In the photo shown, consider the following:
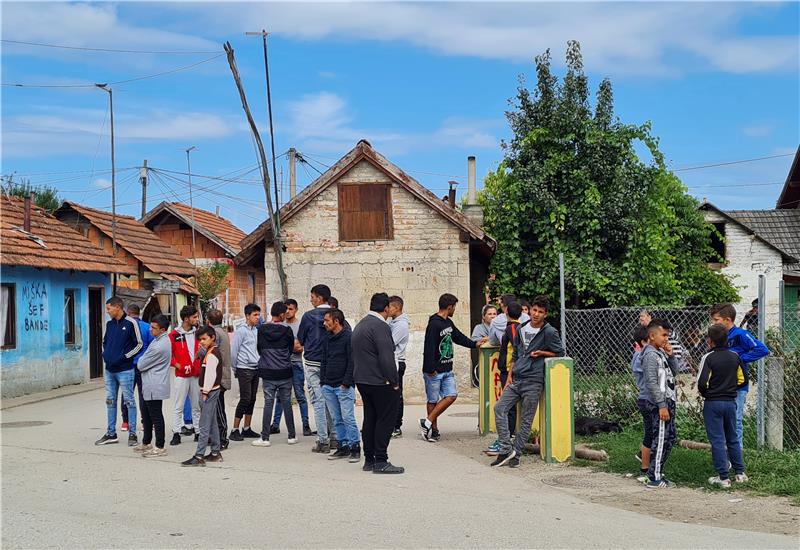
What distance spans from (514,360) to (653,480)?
7.75ft

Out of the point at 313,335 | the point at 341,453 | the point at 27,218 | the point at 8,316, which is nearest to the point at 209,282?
the point at 27,218

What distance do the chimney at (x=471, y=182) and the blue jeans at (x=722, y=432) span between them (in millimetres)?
18542

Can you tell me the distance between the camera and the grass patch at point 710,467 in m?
8.43

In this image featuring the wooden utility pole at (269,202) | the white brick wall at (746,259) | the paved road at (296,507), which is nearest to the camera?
the paved road at (296,507)

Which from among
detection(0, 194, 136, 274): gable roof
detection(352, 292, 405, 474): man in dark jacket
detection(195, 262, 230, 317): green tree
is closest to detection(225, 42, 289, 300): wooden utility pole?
detection(0, 194, 136, 274): gable roof

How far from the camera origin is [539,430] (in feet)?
35.6

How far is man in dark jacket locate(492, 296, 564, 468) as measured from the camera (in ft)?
33.3

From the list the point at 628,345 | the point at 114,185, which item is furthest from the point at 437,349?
the point at 114,185

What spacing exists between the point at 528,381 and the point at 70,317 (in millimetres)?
15881

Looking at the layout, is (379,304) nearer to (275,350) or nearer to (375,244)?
(275,350)

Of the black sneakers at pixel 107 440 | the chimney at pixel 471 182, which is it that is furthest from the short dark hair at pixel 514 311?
the chimney at pixel 471 182

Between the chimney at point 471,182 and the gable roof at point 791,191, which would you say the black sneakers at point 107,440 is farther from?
the gable roof at point 791,191

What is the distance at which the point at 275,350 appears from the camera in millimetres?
11852

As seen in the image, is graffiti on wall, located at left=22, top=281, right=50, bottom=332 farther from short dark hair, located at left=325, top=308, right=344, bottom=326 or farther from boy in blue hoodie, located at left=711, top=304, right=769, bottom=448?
boy in blue hoodie, located at left=711, top=304, right=769, bottom=448
